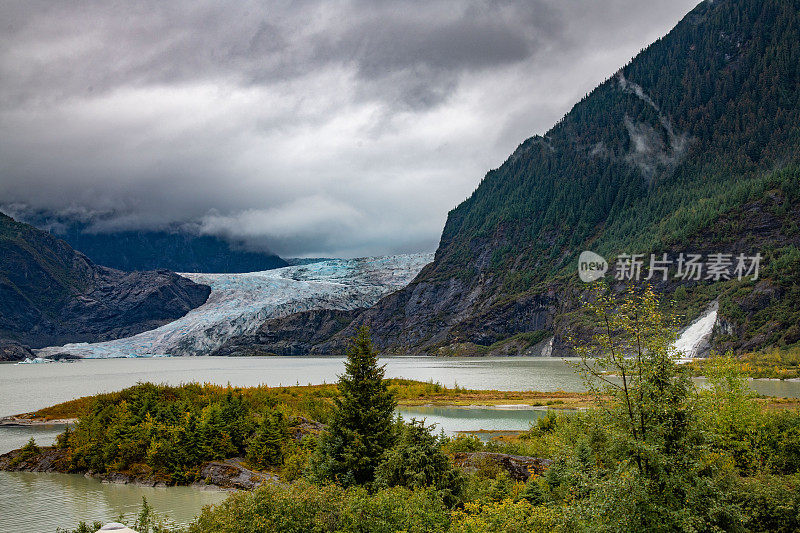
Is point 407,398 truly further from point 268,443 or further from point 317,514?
point 317,514

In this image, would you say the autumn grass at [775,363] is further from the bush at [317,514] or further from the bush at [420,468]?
the bush at [317,514]

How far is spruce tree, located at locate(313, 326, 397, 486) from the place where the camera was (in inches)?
949

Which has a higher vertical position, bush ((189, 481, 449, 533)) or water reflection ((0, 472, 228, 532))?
bush ((189, 481, 449, 533))

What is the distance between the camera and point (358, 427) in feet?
83.3

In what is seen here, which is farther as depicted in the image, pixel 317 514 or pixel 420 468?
pixel 420 468

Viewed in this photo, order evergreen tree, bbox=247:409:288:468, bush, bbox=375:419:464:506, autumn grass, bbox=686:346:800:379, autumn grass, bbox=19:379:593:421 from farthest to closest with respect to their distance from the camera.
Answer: autumn grass, bbox=686:346:800:379 → autumn grass, bbox=19:379:593:421 → evergreen tree, bbox=247:409:288:468 → bush, bbox=375:419:464:506

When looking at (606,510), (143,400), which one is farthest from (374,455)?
(143,400)

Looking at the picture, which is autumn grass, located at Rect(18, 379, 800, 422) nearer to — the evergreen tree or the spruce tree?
the evergreen tree

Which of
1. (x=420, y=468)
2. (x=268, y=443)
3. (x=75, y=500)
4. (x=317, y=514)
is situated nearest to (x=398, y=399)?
(x=268, y=443)

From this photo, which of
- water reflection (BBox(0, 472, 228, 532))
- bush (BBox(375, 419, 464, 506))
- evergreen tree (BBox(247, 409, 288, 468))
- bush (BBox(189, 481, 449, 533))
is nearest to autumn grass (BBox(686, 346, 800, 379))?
evergreen tree (BBox(247, 409, 288, 468))

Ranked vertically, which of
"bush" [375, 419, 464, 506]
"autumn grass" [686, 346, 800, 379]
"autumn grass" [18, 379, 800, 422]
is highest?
"bush" [375, 419, 464, 506]

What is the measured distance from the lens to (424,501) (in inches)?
705

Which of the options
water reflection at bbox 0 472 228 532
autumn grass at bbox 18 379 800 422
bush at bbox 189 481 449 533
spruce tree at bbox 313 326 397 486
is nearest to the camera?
bush at bbox 189 481 449 533

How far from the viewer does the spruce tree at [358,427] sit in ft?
79.0
